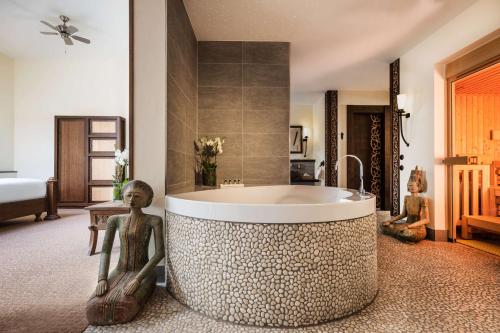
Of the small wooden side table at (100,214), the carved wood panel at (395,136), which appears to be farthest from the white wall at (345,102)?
the small wooden side table at (100,214)

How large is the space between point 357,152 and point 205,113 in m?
3.54

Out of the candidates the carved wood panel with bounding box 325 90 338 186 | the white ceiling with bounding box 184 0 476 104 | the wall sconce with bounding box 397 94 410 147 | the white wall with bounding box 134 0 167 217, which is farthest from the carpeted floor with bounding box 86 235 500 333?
the carved wood panel with bounding box 325 90 338 186

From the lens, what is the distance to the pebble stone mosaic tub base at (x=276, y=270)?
1.38m

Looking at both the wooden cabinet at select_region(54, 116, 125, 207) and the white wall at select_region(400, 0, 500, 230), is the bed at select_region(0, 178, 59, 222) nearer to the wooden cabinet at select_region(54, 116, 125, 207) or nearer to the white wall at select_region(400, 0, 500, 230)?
the wooden cabinet at select_region(54, 116, 125, 207)

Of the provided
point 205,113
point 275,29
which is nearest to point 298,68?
point 275,29

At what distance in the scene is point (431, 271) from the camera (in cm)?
221

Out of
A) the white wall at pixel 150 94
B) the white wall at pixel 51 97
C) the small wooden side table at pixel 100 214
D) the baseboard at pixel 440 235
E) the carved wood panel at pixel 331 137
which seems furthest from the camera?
the carved wood panel at pixel 331 137

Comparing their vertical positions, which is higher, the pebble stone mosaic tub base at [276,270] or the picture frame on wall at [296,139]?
the picture frame on wall at [296,139]

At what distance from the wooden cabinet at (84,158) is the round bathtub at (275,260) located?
411 cm

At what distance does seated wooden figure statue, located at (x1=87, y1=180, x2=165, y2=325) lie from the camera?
1.48 m

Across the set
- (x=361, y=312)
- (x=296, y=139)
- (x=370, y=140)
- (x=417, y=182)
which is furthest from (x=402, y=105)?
(x=296, y=139)

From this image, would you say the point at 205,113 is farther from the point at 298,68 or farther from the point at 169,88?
the point at 298,68

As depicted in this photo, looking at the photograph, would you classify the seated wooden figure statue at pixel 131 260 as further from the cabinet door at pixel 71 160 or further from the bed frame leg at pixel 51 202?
the cabinet door at pixel 71 160

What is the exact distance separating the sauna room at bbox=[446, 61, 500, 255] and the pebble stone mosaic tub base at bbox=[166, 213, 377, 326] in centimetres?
220
